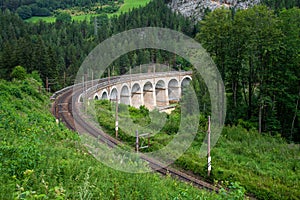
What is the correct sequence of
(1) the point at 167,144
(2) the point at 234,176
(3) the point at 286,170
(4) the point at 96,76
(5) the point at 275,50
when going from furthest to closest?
(4) the point at 96,76
(5) the point at 275,50
(1) the point at 167,144
(3) the point at 286,170
(2) the point at 234,176

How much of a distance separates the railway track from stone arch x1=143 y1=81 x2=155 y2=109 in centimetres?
2233

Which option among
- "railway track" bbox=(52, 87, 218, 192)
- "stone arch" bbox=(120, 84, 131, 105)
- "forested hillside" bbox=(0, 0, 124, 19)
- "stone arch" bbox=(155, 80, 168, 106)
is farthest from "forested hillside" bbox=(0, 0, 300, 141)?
"forested hillside" bbox=(0, 0, 124, 19)

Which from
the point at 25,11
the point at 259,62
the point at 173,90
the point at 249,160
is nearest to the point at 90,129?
the point at 249,160

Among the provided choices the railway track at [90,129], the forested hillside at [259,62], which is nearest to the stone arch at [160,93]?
the railway track at [90,129]

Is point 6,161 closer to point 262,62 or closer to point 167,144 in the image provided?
point 167,144

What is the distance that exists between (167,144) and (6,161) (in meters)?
13.7

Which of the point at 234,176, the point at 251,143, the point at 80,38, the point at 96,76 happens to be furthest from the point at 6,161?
the point at 80,38

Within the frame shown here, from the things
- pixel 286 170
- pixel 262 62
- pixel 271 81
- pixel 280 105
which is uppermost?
pixel 262 62

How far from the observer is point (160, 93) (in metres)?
65.5

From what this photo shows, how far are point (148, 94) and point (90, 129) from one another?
132ft

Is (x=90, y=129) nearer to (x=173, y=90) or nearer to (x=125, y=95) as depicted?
(x=125, y=95)

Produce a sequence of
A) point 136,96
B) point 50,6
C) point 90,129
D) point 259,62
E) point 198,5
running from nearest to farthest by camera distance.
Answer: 1. point 90,129
2. point 259,62
3. point 136,96
4. point 198,5
5. point 50,6

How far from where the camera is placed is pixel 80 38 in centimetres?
9712

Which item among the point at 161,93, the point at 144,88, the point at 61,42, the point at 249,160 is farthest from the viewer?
the point at 61,42
